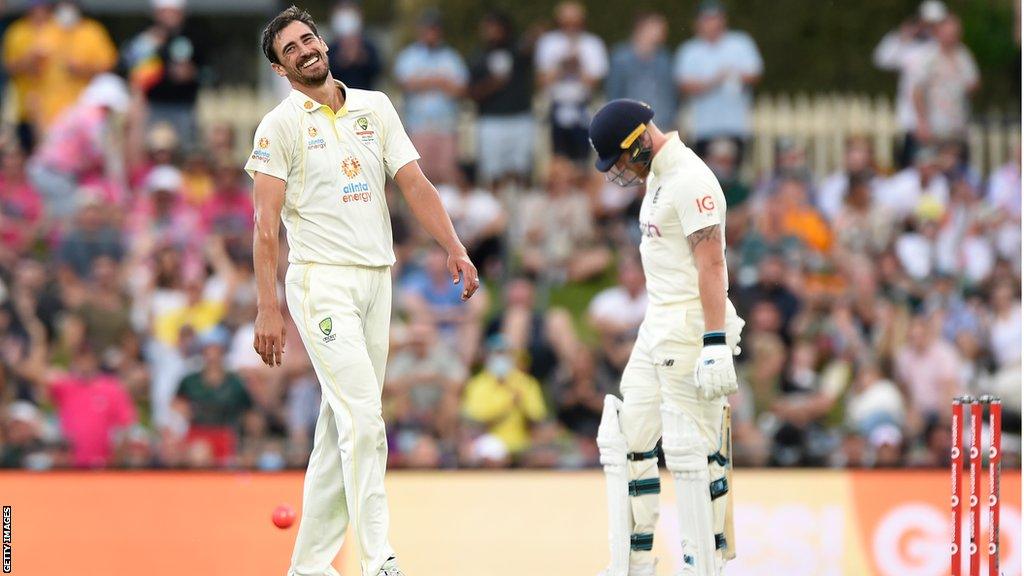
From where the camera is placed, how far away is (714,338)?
8.34 metres

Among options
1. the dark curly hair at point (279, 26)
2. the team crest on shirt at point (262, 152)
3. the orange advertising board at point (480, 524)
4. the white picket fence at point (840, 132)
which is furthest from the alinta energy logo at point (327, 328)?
the white picket fence at point (840, 132)

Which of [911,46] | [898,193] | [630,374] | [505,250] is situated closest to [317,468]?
[630,374]

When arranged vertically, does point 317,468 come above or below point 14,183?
below

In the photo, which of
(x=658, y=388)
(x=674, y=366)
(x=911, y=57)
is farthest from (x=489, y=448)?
(x=911, y=57)

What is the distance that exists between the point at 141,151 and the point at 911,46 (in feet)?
28.2

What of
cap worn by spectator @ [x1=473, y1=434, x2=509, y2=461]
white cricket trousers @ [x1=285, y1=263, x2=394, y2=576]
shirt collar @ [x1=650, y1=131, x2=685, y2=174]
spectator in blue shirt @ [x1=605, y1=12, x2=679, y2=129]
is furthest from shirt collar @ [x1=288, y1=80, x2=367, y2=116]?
spectator in blue shirt @ [x1=605, y1=12, x2=679, y2=129]

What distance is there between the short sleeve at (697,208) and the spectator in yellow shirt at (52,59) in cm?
1095

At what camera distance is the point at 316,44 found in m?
8.26

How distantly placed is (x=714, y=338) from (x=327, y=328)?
194 centimetres

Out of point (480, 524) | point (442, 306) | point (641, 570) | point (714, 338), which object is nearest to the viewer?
point (714, 338)

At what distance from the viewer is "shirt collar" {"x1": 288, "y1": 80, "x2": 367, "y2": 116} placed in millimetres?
8258

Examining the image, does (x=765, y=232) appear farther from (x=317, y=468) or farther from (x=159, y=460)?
(x=317, y=468)

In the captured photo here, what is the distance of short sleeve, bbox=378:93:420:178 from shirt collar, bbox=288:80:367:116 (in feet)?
0.38

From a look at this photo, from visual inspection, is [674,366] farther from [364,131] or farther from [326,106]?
[326,106]
